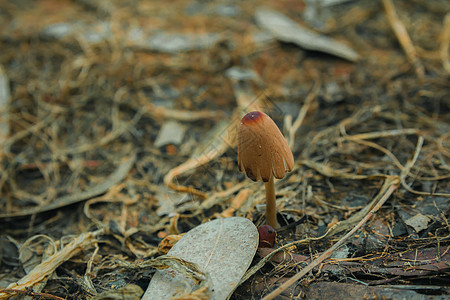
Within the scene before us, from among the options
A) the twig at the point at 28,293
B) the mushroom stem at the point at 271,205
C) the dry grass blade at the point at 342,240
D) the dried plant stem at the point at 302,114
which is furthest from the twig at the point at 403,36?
the twig at the point at 28,293

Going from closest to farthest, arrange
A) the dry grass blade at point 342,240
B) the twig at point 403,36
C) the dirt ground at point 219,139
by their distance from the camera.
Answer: the dry grass blade at point 342,240 < the dirt ground at point 219,139 < the twig at point 403,36

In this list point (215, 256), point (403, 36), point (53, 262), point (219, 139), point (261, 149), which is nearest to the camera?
point (261, 149)

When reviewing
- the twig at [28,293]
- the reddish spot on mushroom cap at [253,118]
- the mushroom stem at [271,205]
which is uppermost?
the reddish spot on mushroom cap at [253,118]

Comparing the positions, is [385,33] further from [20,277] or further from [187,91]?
[20,277]

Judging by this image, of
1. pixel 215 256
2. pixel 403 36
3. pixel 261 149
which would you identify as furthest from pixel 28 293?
pixel 403 36

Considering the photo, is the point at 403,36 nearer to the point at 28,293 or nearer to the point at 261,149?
the point at 261,149

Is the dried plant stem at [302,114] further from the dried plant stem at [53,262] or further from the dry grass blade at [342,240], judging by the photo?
the dried plant stem at [53,262]
